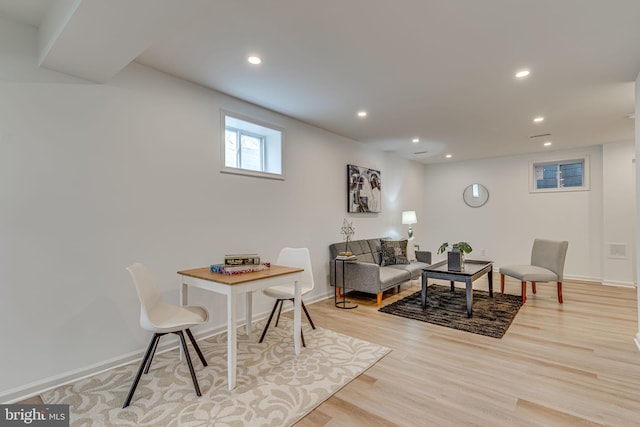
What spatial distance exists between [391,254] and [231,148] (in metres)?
3.17

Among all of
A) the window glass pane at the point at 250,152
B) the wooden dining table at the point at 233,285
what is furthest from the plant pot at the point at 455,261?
the window glass pane at the point at 250,152

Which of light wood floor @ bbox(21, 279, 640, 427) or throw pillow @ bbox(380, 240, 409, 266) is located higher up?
throw pillow @ bbox(380, 240, 409, 266)

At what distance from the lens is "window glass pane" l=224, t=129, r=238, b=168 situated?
3.60 m

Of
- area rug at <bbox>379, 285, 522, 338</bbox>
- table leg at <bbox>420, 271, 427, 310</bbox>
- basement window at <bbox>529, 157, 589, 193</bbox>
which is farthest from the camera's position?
basement window at <bbox>529, 157, 589, 193</bbox>

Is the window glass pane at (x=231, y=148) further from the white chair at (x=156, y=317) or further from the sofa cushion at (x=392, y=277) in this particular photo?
the sofa cushion at (x=392, y=277)

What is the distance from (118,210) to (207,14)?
5.51 feet

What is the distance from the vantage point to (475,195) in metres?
7.09

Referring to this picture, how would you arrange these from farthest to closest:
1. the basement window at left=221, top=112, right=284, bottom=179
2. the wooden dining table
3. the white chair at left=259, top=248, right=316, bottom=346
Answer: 1. the basement window at left=221, top=112, right=284, bottom=179
2. the white chair at left=259, top=248, right=316, bottom=346
3. the wooden dining table

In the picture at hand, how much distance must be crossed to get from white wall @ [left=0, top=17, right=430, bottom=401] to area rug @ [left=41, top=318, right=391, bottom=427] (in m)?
0.32

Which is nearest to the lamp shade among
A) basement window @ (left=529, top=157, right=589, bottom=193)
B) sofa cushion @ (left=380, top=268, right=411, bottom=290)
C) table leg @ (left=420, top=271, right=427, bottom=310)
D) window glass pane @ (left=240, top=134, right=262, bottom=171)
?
sofa cushion @ (left=380, top=268, right=411, bottom=290)

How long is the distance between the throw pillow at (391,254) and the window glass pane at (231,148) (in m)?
2.94

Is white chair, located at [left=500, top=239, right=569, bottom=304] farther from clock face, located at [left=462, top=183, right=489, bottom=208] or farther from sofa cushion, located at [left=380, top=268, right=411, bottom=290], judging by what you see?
clock face, located at [left=462, top=183, right=489, bottom=208]

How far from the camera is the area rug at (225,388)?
188 centimetres

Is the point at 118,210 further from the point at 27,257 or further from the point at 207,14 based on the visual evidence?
the point at 207,14
